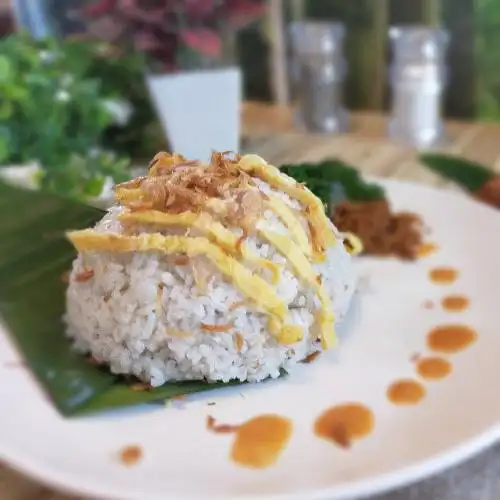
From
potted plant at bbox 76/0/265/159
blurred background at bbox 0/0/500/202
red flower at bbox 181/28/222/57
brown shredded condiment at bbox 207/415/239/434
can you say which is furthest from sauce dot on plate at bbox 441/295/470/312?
red flower at bbox 181/28/222/57

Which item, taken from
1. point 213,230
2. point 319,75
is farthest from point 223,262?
→ point 319,75

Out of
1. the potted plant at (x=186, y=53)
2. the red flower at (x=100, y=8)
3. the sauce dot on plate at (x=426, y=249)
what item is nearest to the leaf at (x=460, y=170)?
the sauce dot on plate at (x=426, y=249)

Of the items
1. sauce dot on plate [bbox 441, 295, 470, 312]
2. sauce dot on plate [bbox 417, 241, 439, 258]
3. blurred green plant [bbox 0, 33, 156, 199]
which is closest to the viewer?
sauce dot on plate [bbox 441, 295, 470, 312]

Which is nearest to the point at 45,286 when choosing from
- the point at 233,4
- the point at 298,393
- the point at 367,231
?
the point at 298,393

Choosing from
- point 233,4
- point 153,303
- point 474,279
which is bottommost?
point 474,279

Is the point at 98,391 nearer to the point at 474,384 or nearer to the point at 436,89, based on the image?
the point at 474,384

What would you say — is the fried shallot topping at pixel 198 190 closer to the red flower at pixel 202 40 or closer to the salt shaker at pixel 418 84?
the red flower at pixel 202 40

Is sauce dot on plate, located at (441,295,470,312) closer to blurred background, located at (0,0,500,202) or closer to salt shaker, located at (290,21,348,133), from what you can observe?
blurred background, located at (0,0,500,202)
